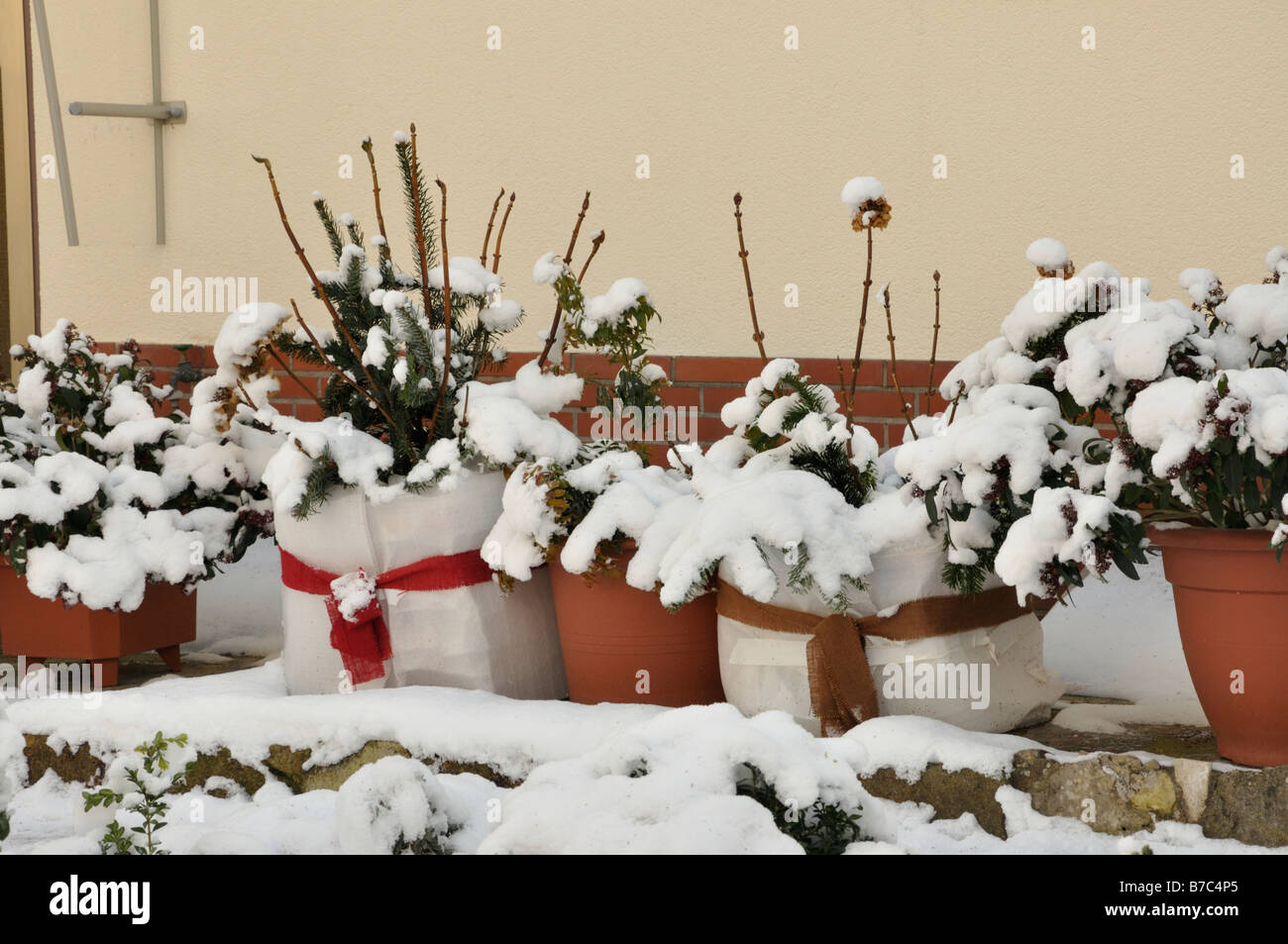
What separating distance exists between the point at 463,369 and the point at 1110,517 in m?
1.47

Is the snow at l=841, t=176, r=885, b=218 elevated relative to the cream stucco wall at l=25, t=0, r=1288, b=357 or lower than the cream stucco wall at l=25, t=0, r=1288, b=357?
lower

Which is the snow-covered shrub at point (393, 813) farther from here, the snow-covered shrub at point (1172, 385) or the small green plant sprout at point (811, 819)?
the snow-covered shrub at point (1172, 385)

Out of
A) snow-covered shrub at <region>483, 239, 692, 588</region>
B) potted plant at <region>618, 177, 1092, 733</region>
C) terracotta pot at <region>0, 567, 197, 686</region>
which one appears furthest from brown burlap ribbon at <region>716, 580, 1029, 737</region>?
terracotta pot at <region>0, 567, 197, 686</region>

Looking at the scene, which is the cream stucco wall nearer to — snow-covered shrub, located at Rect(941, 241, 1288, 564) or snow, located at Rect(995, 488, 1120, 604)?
snow-covered shrub, located at Rect(941, 241, 1288, 564)

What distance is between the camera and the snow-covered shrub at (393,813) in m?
1.91

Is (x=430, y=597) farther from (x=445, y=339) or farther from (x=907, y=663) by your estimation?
(x=907, y=663)

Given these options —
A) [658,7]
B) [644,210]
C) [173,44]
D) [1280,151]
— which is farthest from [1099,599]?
[173,44]

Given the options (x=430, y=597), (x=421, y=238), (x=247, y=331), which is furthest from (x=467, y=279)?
(x=430, y=597)

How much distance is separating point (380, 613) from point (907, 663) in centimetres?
109

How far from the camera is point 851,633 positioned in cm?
245

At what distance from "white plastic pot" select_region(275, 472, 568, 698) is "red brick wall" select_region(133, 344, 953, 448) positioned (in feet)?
1.97

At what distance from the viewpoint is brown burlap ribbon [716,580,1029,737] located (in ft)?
8.02

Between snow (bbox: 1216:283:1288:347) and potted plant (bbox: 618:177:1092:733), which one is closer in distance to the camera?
snow (bbox: 1216:283:1288:347)

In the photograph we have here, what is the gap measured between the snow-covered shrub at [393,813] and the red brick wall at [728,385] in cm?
148
